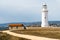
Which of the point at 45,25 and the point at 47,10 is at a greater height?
the point at 47,10

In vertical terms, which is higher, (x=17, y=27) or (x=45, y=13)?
(x=45, y=13)

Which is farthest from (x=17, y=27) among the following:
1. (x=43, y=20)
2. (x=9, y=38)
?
(x=9, y=38)

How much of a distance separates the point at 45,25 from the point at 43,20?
135 centimetres

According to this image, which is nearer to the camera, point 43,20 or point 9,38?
point 9,38

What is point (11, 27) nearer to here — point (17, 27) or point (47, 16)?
point (17, 27)

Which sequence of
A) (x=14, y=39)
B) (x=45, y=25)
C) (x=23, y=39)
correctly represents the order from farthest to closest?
(x=45, y=25) < (x=14, y=39) < (x=23, y=39)

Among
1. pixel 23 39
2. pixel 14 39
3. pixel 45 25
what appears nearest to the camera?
pixel 23 39

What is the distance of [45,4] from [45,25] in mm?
5111

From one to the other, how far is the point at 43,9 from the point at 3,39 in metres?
23.4

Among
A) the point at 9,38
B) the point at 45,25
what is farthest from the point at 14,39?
the point at 45,25

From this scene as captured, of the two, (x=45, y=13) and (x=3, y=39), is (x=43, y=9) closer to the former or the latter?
(x=45, y=13)

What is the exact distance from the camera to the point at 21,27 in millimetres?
48312

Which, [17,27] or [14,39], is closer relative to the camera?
[14,39]

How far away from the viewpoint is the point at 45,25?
46844 mm
